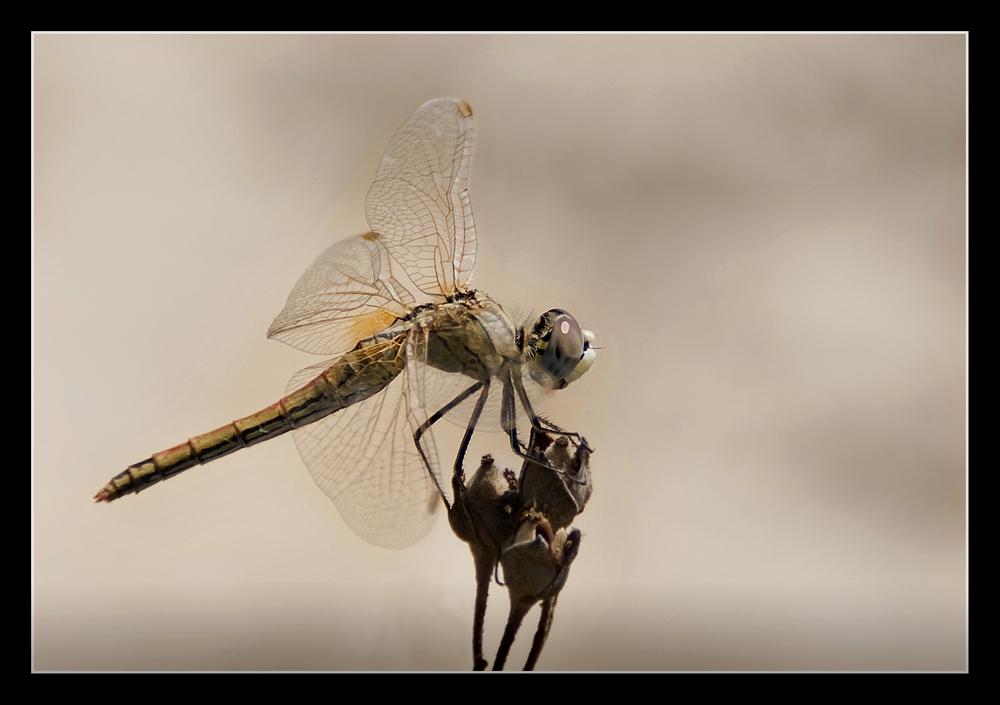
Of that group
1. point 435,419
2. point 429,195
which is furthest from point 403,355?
point 429,195

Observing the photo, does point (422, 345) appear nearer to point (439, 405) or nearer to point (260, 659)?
point (439, 405)

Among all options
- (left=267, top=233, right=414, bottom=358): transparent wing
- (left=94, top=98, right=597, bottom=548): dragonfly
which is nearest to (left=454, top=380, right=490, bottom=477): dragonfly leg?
(left=94, top=98, right=597, bottom=548): dragonfly

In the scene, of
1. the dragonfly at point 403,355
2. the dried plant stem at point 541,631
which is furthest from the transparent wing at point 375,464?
the dried plant stem at point 541,631

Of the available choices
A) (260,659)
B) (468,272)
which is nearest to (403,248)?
(468,272)

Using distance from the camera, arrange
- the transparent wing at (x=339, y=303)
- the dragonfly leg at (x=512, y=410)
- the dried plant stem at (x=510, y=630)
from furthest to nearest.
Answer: the transparent wing at (x=339, y=303) < the dragonfly leg at (x=512, y=410) < the dried plant stem at (x=510, y=630)

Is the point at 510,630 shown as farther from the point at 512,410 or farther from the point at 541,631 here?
the point at 512,410

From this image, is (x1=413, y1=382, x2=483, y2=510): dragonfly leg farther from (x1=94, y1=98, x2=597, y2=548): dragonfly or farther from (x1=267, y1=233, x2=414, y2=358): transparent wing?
(x1=267, y1=233, x2=414, y2=358): transparent wing

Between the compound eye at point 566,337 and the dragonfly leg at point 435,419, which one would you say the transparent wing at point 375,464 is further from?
the compound eye at point 566,337
